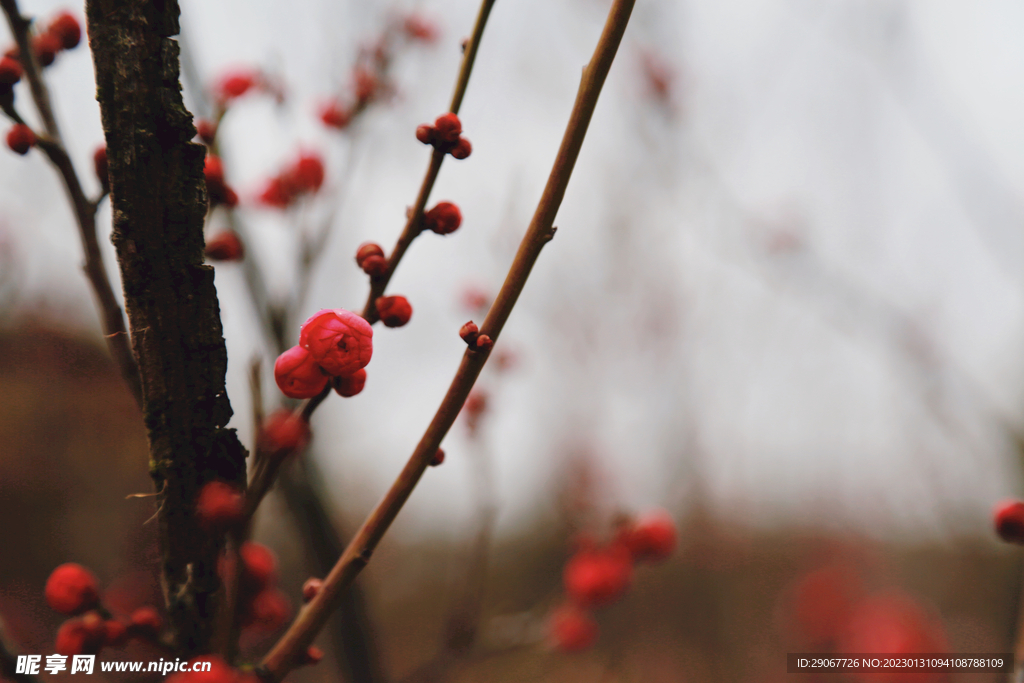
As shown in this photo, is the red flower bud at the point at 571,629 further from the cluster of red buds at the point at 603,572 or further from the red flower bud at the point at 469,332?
the red flower bud at the point at 469,332

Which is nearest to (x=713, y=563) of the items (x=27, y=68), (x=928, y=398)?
(x=928, y=398)

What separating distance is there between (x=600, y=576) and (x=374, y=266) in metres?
1.44

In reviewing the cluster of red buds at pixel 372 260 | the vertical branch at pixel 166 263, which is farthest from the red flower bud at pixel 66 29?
the cluster of red buds at pixel 372 260

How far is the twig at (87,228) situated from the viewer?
0.79m

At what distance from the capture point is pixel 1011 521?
90 centimetres

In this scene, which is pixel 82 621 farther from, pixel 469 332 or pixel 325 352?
pixel 469 332

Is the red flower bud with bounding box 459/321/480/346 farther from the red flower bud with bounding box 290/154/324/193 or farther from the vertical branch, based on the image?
the red flower bud with bounding box 290/154/324/193

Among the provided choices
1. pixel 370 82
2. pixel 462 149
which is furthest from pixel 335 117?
pixel 462 149

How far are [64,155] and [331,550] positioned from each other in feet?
5.34

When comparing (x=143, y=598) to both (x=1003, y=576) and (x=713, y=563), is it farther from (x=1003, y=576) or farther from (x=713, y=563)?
(x=1003, y=576)

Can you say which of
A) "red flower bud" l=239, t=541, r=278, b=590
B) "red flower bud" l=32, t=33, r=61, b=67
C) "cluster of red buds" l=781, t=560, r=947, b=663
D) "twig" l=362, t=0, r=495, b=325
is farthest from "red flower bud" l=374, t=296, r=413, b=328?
"cluster of red buds" l=781, t=560, r=947, b=663

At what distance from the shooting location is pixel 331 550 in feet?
6.64

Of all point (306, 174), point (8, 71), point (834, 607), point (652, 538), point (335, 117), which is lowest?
point (834, 607)

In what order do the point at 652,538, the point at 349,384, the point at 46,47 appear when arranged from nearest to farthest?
1. the point at 349,384
2. the point at 46,47
3. the point at 652,538
